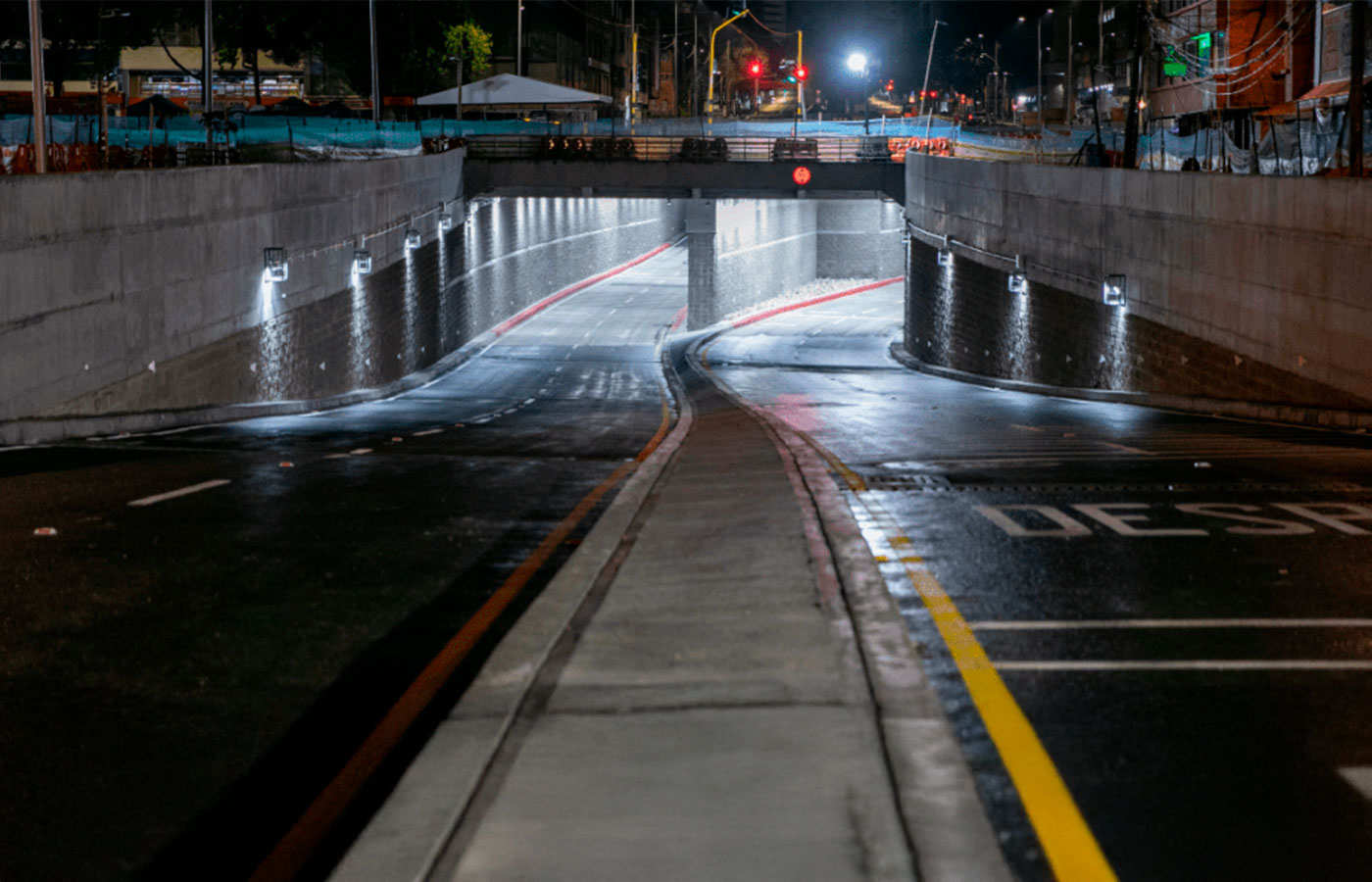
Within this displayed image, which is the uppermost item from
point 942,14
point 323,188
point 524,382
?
point 942,14

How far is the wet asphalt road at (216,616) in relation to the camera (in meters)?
5.51

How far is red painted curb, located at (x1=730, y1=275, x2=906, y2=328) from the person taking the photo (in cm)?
8150

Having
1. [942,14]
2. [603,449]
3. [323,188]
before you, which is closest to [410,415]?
[323,188]

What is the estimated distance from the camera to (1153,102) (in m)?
79.8

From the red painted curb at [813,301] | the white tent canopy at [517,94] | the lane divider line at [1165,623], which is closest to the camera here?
the lane divider line at [1165,623]

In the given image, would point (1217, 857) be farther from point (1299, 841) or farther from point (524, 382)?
point (524, 382)

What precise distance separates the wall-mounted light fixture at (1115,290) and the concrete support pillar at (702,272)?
4332 cm

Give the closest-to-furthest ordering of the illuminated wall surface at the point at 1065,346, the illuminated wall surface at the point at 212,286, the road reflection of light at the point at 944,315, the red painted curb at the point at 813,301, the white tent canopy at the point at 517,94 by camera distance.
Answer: the illuminated wall surface at the point at 212,286, the illuminated wall surface at the point at 1065,346, the road reflection of light at the point at 944,315, the white tent canopy at the point at 517,94, the red painted curb at the point at 813,301

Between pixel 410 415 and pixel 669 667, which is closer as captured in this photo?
pixel 669 667

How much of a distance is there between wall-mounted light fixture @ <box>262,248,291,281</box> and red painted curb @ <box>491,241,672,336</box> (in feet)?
127

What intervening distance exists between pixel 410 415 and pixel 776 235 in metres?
60.2

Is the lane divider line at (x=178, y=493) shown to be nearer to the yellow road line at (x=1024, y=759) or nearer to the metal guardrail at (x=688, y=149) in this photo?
the yellow road line at (x=1024, y=759)

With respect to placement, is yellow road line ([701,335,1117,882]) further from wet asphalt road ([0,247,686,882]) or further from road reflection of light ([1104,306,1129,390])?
road reflection of light ([1104,306,1129,390])

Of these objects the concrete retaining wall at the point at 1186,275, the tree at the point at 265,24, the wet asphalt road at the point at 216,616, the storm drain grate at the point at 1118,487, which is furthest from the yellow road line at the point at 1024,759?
the tree at the point at 265,24
